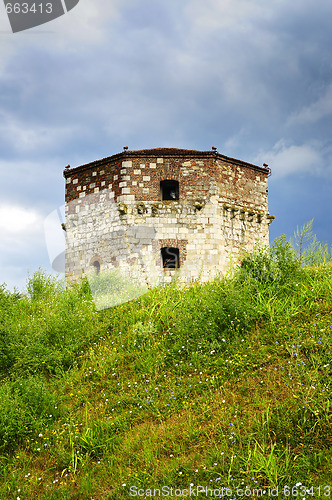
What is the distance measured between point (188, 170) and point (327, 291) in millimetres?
11486

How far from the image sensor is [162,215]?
18.1 metres

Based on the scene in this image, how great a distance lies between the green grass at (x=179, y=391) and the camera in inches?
199

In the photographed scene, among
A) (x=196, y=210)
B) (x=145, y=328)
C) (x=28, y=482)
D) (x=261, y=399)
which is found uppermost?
(x=196, y=210)

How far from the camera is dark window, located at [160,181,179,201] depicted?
18891 millimetres

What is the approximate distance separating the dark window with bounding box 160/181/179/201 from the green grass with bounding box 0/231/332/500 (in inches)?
384

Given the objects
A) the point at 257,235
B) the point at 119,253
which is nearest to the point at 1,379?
the point at 119,253

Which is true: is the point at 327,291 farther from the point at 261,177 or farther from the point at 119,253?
the point at 261,177

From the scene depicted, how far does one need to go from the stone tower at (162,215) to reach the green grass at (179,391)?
26.8 ft

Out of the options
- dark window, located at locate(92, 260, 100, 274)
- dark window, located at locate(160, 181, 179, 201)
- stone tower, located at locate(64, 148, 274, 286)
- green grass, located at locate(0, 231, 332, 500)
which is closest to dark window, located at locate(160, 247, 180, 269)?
stone tower, located at locate(64, 148, 274, 286)

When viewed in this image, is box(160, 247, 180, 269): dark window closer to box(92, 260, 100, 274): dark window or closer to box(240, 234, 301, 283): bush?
box(92, 260, 100, 274): dark window

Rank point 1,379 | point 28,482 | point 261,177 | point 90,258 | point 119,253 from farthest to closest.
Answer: point 261,177, point 90,258, point 119,253, point 1,379, point 28,482

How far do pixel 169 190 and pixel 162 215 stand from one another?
1.73m

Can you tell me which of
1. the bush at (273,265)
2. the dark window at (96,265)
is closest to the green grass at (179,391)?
the bush at (273,265)

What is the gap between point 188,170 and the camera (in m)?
18.6
